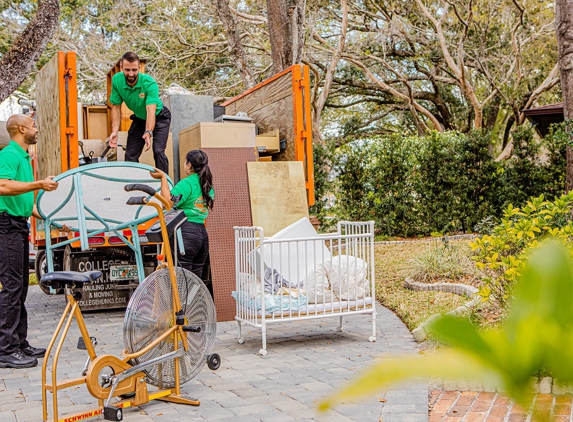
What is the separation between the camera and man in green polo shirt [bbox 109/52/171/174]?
8141 mm

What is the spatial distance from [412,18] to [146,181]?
664 inches

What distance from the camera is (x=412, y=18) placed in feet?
69.3

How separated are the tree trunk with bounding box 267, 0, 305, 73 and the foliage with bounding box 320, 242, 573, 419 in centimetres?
1271

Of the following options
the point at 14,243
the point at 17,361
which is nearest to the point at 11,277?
the point at 14,243

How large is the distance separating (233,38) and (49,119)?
690 cm

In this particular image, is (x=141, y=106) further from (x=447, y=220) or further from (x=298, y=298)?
(x=447, y=220)

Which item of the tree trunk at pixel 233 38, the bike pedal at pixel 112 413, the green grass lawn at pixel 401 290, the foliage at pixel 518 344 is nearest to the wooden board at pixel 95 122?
the green grass lawn at pixel 401 290

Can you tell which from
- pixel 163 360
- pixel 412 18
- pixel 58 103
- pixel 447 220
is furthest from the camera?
pixel 412 18

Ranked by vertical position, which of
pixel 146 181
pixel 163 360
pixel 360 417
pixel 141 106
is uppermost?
pixel 141 106

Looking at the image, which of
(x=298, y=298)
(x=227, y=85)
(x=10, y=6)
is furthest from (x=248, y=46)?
(x=298, y=298)

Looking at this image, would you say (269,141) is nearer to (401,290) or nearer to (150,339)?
(401,290)

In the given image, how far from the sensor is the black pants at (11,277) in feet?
19.8

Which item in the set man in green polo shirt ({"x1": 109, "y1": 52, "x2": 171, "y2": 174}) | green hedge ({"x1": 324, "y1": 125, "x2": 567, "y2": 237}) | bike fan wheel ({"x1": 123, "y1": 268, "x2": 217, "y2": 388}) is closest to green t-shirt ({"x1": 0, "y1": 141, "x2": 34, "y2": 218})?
bike fan wheel ({"x1": 123, "y1": 268, "x2": 217, "y2": 388})

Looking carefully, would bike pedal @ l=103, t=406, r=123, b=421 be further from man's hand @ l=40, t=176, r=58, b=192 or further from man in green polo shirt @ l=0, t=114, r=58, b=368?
man in green polo shirt @ l=0, t=114, r=58, b=368
